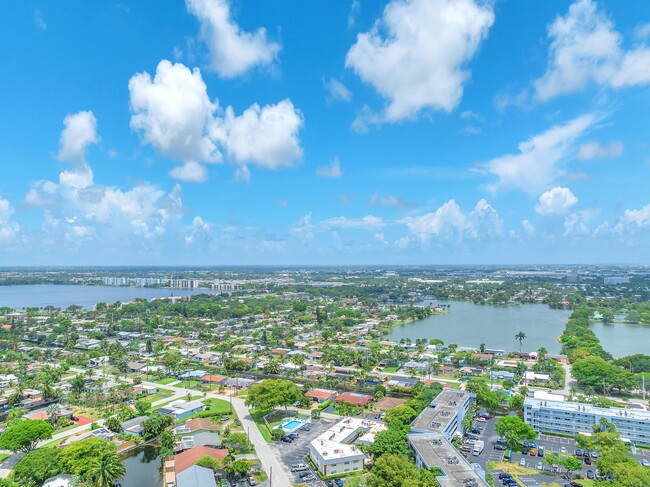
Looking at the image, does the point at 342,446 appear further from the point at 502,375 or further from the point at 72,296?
the point at 72,296

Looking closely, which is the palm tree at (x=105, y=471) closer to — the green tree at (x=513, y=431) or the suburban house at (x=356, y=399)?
the suburban house at (x=356, y=399)

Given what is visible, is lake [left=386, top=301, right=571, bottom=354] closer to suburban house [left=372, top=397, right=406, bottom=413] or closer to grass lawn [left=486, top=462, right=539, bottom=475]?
suburban house [left=372, top=397, right=406, bottom=413]

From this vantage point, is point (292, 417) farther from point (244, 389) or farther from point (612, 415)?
point (612, 415)

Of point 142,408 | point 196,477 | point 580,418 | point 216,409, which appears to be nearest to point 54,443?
point 142,408

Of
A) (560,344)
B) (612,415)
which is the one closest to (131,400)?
(612,415)

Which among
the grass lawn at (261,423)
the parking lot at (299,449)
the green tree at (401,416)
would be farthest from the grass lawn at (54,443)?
the green tree at (401,416)
